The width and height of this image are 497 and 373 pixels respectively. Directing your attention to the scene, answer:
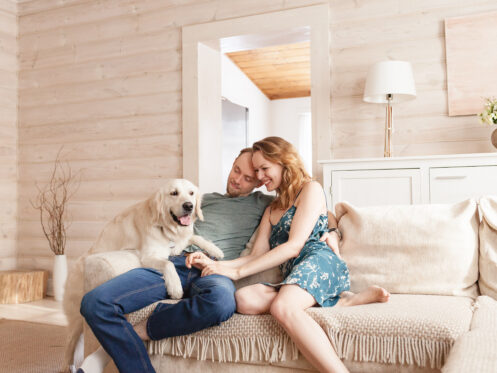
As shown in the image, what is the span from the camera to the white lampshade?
9.79 feet

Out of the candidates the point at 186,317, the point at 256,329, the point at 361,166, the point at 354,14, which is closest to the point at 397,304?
the point at 256,329

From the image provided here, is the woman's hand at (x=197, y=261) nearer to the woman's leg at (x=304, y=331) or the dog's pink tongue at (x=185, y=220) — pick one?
the dog's pink tongue at (x=185, y=220)

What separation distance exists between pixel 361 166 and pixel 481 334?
1677 mm

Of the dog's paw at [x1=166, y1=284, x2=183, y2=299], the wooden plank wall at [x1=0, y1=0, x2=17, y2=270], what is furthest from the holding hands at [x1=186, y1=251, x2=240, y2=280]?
the wooden plank wall at [x1=0, y1=0, x2=17, y2=270]

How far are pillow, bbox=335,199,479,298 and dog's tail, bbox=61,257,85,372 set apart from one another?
1.12m

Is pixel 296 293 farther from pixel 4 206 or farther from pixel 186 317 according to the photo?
pixel 4 206

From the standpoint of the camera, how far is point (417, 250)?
1953 millimetres

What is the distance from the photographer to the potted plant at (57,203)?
427 centimetres

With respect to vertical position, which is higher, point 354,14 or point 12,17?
point 12,17

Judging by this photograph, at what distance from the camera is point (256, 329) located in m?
1.64

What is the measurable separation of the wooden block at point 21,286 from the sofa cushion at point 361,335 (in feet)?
9.02

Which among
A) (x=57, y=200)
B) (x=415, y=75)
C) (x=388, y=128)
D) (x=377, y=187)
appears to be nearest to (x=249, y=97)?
(x=57, y=200)

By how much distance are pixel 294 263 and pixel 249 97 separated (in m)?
4.83

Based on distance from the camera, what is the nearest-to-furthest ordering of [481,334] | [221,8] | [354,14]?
[481,334]
[354,14]
[221,8]
